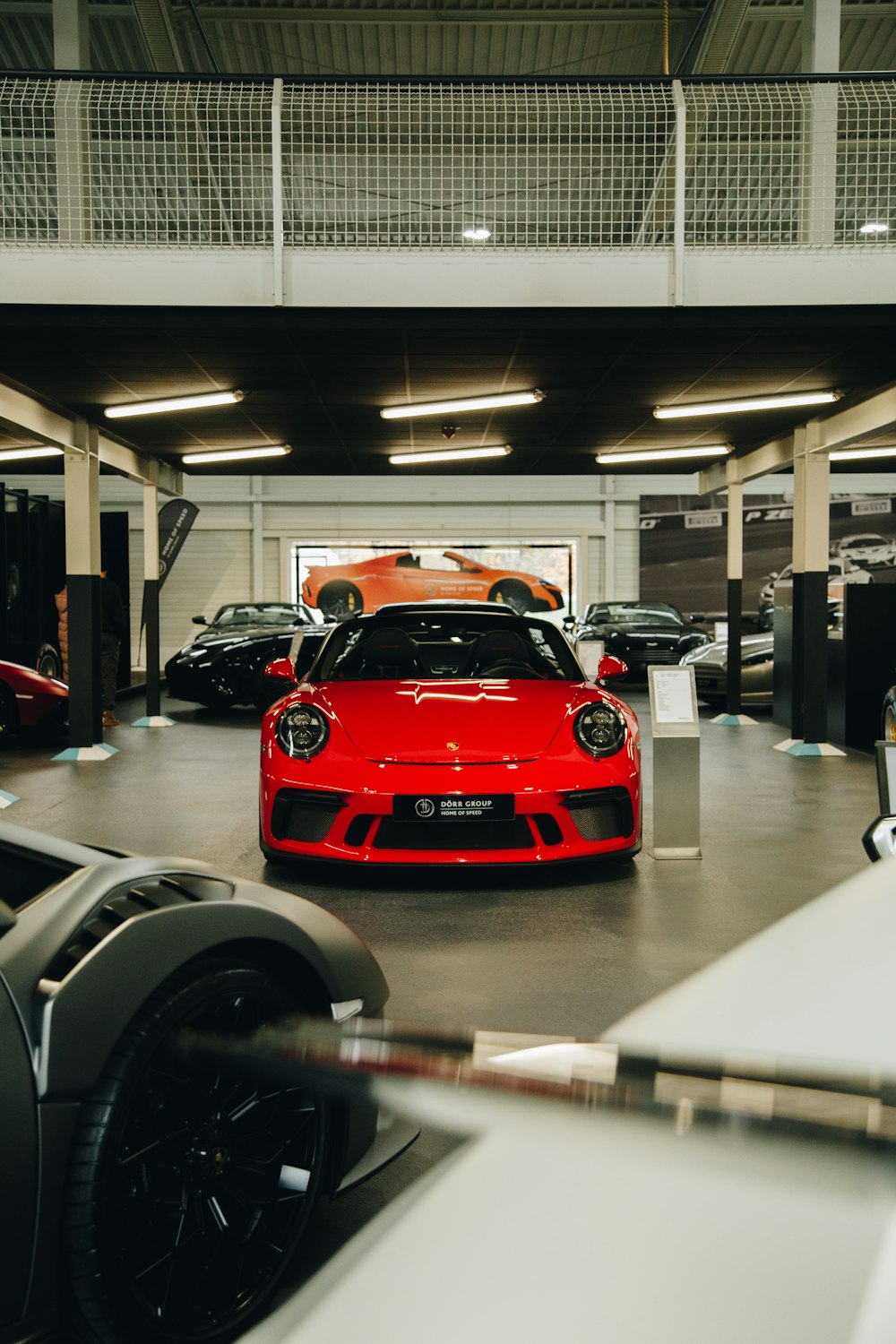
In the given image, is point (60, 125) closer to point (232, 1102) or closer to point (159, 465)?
point (159, 465)

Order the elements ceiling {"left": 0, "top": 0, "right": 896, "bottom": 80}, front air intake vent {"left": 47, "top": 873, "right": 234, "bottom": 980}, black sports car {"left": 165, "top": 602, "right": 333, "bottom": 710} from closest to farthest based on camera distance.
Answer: front air intake vent {"left": 47, "top": 873, "right": 234, "bottom": 980}
ceiling {"left": 0, "top": 0, "right": 896, "bottom": 80}
black sports car {"left": 165, "top": 602, "right": 333, "bottom": 710}

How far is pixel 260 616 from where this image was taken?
15.3 metres

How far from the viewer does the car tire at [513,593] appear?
2056 centimetres

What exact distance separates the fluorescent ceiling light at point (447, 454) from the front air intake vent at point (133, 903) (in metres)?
10.9

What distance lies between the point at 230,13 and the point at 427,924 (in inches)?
464

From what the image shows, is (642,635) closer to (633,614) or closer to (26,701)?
(633,614)

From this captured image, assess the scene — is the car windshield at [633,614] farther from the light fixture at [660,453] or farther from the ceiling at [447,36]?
the ceiling at [447,36]

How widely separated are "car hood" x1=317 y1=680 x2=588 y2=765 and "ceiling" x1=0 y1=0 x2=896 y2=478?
3.09 meters

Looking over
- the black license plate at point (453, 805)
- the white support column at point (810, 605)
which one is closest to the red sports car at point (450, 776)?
the black license plate at point (453, 805)

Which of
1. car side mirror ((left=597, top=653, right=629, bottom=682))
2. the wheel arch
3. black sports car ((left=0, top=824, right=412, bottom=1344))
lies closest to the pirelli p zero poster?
car side mirror ((left=597, top=653, right=629, bottom=682))

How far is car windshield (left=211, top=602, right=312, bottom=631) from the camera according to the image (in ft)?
49.3

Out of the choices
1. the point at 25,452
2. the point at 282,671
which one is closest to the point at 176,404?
the point at 25,452

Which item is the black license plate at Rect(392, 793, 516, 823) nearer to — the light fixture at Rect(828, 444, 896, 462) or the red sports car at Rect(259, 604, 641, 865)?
the red sports car at Rect(259, 604, 641, 865)

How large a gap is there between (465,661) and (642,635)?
10937 mm
